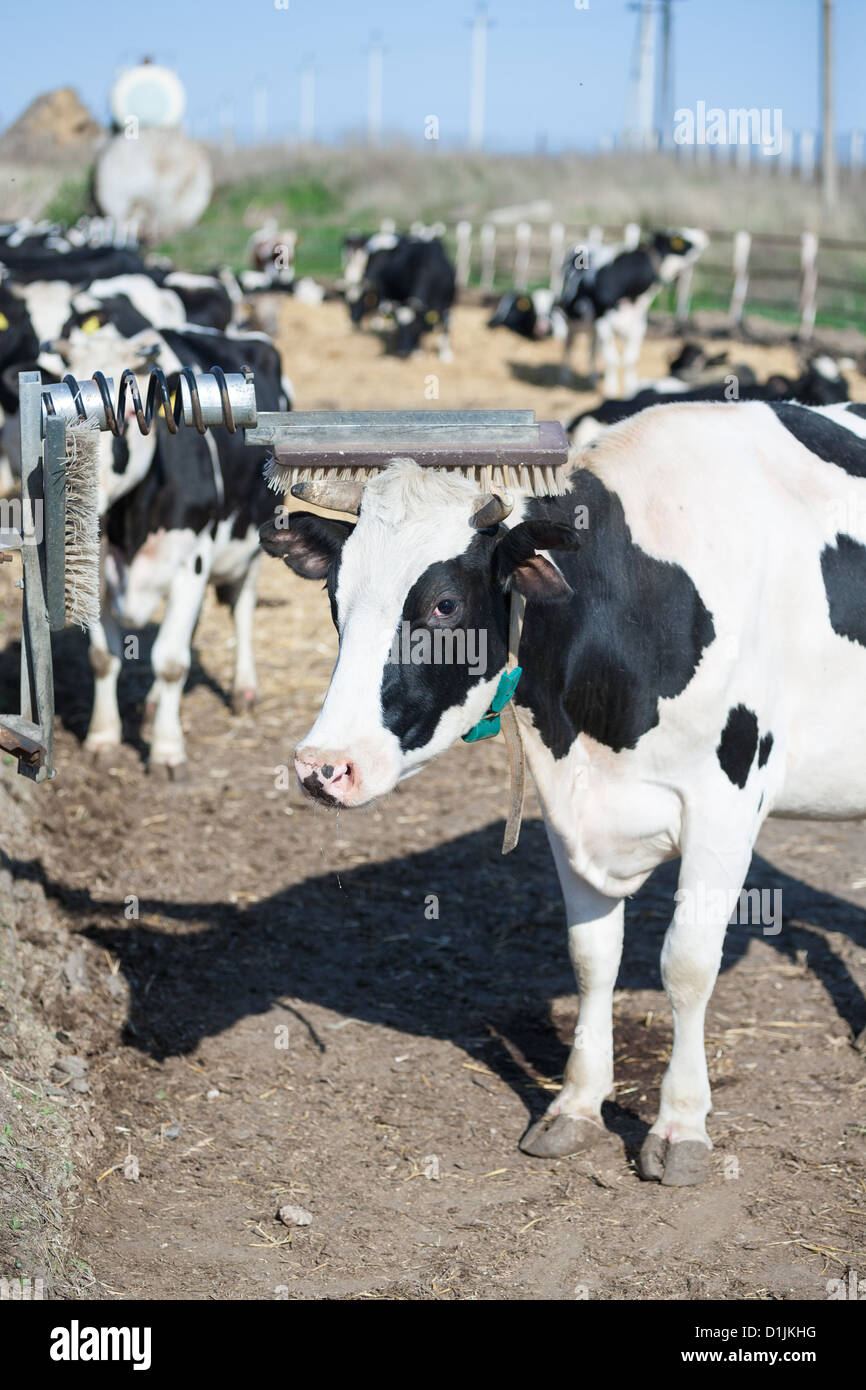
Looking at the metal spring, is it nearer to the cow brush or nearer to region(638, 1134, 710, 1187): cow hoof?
the cow brush

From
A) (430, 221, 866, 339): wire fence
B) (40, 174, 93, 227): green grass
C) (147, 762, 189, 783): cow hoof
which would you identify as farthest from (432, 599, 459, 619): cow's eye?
(40, 174, 93, 227): green grass

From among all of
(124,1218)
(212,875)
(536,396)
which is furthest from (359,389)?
(124,1218)

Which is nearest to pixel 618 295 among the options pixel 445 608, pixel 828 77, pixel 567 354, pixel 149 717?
pixel 567 354

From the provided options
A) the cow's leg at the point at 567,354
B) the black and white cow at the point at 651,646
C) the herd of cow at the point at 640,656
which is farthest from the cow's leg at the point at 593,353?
the black and white cow at the point at 651,646

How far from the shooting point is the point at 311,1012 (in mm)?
5320

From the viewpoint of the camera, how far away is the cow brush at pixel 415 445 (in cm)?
366

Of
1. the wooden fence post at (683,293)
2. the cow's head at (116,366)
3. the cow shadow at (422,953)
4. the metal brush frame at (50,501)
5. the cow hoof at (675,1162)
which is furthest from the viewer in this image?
the wooden fence post at (683,293)

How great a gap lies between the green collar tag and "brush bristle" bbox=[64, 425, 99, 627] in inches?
42.3

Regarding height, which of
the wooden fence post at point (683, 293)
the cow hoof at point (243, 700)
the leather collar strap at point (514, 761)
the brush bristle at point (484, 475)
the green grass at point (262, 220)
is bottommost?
the cow hoof at point (243, 700)

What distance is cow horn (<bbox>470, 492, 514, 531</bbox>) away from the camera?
11.5 ft

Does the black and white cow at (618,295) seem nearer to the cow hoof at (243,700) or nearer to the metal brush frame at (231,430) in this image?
the cow hoof at (243,700)

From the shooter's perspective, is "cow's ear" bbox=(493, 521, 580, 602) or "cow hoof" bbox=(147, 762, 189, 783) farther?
"cow hoof" bbox=(147, 762, 189, 783)

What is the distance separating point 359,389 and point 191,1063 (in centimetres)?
1501

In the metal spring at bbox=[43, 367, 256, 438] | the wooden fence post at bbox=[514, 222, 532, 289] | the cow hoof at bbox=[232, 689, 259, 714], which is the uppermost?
the wooden fence post at bbox=[514, 222, 532, 289]
